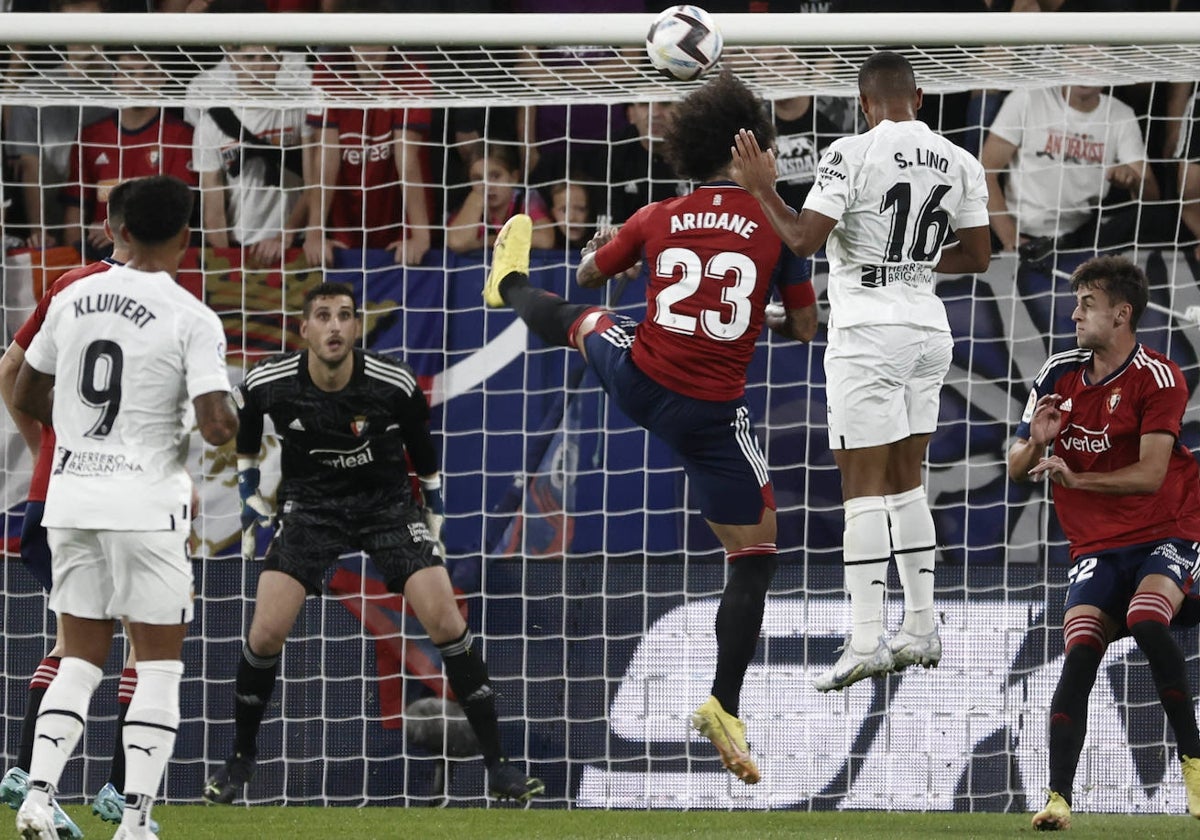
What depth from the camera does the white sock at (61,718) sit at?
5105 mm

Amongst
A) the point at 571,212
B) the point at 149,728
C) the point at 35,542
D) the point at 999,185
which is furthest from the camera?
the point at 571,212

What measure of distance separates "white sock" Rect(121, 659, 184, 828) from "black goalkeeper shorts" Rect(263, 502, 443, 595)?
1993mm

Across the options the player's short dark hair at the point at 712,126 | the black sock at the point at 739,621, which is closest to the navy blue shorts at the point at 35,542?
the black sock at the point at 739,621

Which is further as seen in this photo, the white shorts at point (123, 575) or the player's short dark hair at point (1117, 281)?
the player's short dark hair at point (1117, 281)

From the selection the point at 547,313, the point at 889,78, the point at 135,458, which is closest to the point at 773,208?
the point at 889,78

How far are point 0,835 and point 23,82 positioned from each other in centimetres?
370

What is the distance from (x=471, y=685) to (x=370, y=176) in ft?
9.60

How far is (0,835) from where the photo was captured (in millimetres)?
6242

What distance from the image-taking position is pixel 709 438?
587 cm

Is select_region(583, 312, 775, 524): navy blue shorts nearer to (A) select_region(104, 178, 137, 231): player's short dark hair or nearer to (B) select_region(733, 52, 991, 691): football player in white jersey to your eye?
(B) select_region(733, 52, 991, 691): football player in white jersey

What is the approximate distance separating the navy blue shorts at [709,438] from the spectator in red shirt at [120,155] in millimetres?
3555

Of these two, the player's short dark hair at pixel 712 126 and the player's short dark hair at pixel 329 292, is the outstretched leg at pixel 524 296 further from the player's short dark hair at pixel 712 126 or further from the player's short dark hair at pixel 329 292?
the player's short dark hair at pixel 329 292

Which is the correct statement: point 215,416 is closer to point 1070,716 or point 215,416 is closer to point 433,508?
point 433,508

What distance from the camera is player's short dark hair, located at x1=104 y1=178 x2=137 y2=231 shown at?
5121 mm
